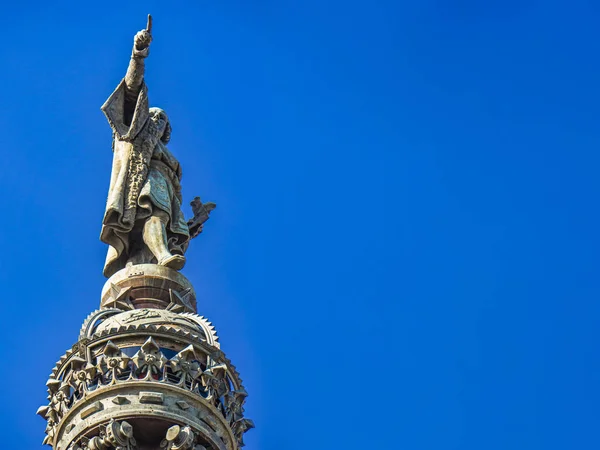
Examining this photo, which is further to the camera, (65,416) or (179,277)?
(179,277)

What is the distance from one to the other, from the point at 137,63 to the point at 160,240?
9.90 ft

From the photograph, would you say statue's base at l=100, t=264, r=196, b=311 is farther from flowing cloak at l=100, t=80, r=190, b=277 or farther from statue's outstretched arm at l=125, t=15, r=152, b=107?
statue's outstretched arm at l=125, t=15, r=152, b=107

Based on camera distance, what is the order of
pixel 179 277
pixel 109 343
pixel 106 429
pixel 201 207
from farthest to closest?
1. pixel 201 207
2. pixel 179 277
3. pixel 109 343
4. pixel 106 429

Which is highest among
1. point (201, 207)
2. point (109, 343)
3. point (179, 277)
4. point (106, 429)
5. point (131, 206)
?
point (201, 207)

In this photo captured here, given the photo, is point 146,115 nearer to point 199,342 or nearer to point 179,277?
point 179,277

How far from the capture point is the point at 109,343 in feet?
63.7

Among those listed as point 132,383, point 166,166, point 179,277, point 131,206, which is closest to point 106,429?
point 132,383

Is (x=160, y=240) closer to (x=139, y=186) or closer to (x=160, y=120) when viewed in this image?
(x=139, y=186)

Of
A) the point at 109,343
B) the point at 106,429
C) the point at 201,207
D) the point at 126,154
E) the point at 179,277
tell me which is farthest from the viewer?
the point at 201,207

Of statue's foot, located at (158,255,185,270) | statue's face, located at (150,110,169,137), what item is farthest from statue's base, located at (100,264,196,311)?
statue's face, located at (150,110,169,137)

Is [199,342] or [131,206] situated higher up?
[131,206]

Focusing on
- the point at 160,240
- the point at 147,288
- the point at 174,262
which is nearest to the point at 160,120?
the point at 160,240

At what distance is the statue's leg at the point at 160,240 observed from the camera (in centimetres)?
2280

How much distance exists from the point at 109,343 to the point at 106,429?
5.31ft
